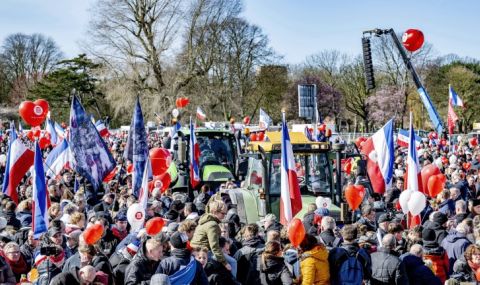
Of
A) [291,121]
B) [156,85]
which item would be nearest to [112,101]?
[156,85]

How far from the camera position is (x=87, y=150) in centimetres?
1034

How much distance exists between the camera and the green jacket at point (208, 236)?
260 inches

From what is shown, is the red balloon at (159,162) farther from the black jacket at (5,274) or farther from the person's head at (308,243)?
the person's head at (308,243)

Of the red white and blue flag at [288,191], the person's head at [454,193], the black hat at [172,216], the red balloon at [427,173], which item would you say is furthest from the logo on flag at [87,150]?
the red balloon at [427,173]

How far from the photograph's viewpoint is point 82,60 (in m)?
59.2

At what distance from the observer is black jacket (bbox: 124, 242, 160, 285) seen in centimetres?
588

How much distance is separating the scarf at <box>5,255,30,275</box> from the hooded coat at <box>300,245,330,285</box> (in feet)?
10.0

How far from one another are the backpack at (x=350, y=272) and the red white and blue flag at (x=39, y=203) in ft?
12.1

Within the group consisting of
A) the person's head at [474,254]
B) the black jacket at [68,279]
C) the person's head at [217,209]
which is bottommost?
the person's head at [474,254]

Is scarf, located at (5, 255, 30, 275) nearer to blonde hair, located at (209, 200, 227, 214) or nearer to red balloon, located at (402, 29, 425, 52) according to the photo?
blonde hair, located at (209, 200, 227, 214)

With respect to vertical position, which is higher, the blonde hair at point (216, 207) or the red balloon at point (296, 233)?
the blonde hair at point (216, 207)

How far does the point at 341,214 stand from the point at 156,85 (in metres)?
33.2

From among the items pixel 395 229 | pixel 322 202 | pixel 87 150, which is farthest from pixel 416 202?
pixel 87 150

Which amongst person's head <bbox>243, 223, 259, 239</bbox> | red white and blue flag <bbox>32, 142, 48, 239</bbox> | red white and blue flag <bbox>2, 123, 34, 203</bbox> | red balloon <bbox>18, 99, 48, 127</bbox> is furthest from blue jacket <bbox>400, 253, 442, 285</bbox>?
red balloon <bbox>18, 99, 48, 127</bbox>
